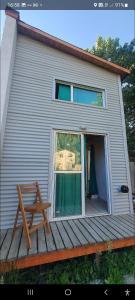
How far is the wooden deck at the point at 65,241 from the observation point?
2066 millimetres

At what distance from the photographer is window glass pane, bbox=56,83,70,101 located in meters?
4.03

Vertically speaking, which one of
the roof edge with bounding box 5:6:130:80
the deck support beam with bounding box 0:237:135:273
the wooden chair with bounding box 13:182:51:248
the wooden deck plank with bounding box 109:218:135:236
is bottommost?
the deck support beam with bounding box 0:237:135:273

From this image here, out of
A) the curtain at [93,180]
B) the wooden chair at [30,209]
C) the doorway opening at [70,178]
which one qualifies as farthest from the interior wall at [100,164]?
the wooden chair at [30,209]

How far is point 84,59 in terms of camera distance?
4.51 m

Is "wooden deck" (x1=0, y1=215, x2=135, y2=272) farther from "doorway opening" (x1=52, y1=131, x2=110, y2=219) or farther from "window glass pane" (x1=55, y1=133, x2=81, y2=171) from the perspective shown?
"window glass pane" (x1=55, y1=133, x2=81, y2=171)

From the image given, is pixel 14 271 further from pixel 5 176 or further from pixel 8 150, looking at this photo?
pixel 8 150

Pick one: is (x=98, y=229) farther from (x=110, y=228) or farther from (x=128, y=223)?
(x=128, y=223)

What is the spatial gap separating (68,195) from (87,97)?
106 inches

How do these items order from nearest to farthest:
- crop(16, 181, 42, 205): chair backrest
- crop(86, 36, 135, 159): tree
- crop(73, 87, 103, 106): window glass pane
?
crop(16, 181, 42, 205): chair backrest, crop(73, 87, 103, 106): window glass pane, crop(86, 36, 135, 159): tree

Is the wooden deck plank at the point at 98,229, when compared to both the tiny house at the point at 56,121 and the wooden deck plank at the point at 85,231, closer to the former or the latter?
the wooden deck plank at the point at 85,231

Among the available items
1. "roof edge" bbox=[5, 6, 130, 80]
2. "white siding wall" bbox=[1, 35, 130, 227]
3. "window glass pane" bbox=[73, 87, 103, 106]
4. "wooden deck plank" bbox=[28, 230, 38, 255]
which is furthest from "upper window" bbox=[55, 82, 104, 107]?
"wooden deck plank" bbox=[28, 230, 38, 255]

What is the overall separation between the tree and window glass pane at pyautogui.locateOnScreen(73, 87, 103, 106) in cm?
638

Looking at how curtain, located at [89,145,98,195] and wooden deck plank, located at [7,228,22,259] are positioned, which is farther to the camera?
curtain, located at [89,145,98,195]

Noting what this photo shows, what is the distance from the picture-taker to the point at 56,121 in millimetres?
3729
